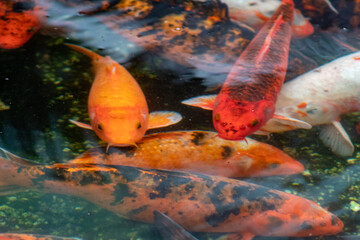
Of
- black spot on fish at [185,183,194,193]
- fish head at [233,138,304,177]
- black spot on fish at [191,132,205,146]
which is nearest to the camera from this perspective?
black spot on fish at [185,183,194,193]

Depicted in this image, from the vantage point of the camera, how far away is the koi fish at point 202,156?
2676mm

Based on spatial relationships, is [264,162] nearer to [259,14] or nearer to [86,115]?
[86,115]

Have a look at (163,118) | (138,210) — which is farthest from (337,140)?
(138,210)

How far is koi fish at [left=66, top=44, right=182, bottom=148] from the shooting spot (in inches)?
97.2

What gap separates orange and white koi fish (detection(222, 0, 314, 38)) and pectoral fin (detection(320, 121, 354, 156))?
1470mm

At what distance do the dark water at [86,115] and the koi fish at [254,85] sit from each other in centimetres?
26

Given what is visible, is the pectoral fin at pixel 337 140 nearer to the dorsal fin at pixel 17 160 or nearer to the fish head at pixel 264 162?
the fish head at pixel 264 162

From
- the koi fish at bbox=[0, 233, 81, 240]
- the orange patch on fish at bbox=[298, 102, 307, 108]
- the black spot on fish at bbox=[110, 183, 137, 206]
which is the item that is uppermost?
the orange patch on fish at bbox=[298, 102, 307, 108]

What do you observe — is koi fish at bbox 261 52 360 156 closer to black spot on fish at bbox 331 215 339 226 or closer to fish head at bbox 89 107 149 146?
black spot on fish at bbox 331 215 339 226

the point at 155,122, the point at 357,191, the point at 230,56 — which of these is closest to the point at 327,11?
the point at 230,56

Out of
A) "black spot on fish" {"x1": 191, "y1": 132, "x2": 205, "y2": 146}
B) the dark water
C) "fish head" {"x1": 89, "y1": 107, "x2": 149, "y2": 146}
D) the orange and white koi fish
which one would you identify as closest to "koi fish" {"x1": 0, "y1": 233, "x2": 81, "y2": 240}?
the dark water

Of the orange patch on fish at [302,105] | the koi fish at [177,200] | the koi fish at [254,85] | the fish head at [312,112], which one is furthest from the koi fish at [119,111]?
the orange patch on fish at [302,105]

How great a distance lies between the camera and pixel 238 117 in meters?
2.63

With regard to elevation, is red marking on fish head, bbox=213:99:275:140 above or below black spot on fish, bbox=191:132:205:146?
above
